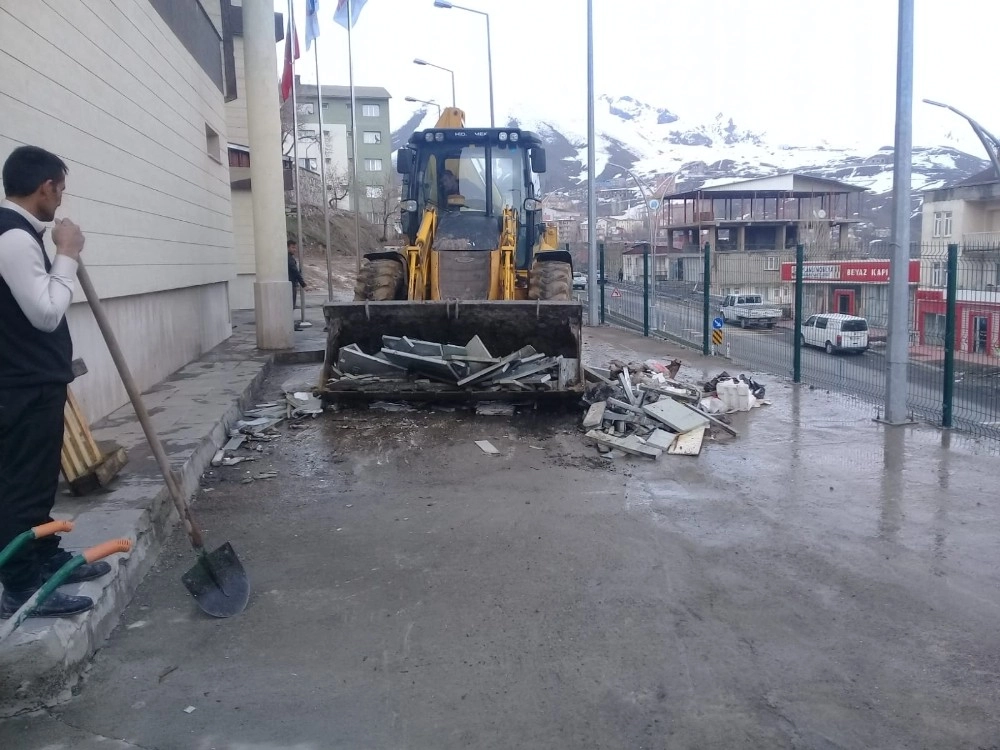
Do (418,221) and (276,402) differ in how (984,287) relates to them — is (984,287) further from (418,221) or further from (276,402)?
(276,402)

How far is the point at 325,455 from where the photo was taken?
7.83m

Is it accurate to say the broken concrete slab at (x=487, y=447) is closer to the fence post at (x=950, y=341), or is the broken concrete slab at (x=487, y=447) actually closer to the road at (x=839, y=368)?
the road at (x=839, y=368)

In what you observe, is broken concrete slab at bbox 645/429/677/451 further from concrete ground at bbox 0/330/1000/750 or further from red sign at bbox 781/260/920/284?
red sign at bbox 781/260/920/284

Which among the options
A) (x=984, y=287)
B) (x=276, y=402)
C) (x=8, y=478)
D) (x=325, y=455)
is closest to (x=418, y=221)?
(x=276, y=402)

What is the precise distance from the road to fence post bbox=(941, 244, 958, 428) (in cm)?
10

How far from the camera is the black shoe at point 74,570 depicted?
12.7 feet

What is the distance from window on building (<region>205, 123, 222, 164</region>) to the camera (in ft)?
49.9

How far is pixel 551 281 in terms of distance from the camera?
34.5ft

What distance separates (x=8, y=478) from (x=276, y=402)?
6175mm

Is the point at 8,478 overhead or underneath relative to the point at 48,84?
underneath

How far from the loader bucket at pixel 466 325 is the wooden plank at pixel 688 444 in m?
1.44

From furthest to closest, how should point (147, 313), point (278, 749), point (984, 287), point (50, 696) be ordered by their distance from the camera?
point (147, 313) → point (984, 287) → point (50, 696) → point (278, 749)

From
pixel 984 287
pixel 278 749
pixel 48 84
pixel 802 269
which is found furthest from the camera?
pixel 802 269

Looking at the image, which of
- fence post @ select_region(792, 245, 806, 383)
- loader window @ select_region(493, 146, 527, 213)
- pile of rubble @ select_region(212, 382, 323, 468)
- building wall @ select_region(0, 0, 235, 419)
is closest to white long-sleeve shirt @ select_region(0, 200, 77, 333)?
building wall @ select_region(0, 0, 235, 419)
